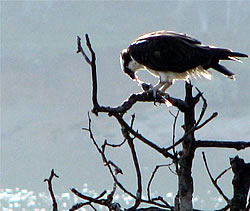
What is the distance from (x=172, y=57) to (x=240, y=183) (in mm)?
3612

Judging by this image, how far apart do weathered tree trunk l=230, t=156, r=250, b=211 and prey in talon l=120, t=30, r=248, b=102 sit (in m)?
3.12

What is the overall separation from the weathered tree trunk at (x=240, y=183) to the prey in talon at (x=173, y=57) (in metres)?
3.12

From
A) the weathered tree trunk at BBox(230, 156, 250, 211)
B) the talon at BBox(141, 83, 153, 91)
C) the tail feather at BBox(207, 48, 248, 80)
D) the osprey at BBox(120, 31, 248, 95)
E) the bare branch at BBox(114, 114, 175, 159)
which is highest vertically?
the osprey at BBox(120, 31, 248, 95)

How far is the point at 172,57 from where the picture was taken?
24.5 feet

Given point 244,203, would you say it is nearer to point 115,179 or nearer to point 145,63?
point 115,179

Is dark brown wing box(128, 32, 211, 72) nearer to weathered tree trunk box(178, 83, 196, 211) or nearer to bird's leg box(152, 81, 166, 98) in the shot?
bird's leg box(152, 81, 166, 98)

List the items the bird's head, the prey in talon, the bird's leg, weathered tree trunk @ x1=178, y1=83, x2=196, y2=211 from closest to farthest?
weathered tree trunk @ x1=178, y1=83, x2=196, y2=211, the bird's leg, the prey in talon, the bird's head

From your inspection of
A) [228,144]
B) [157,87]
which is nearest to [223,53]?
[157,87]

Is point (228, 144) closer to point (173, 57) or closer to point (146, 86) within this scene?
point (146, 86)

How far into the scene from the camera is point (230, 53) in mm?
6863

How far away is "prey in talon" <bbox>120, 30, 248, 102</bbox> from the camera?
23.6ft

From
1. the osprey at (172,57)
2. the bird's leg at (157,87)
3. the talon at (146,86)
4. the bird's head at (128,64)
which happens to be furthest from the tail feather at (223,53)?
the bird's head at (128,64)

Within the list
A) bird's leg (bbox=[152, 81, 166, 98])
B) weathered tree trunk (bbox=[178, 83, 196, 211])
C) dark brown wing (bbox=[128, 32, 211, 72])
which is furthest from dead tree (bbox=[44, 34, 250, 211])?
dark brown wing (bbox=[128, 32, 211, 72])

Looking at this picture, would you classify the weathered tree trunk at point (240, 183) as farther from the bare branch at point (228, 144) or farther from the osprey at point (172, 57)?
the osprey at point (172, 57)
